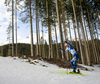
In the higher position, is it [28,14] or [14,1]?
[14,1]

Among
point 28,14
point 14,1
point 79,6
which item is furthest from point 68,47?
point 14,1

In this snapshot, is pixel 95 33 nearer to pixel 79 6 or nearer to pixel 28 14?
pixel 79 6

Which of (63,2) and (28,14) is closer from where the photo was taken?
(28,14)

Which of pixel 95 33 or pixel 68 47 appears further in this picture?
pixel 95 33

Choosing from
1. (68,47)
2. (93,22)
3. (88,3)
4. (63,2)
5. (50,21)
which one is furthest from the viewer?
(93,22)

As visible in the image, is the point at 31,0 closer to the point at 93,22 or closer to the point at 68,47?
the point at 68,47

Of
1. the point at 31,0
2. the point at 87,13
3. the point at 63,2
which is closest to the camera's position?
the point at 31,0

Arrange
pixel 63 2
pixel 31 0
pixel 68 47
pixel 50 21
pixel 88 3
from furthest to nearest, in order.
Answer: pixel 88 3 → pixel 63 2 → pixel 31 0 → pixel 50 21 → pixel 68 47

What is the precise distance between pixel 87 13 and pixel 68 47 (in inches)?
663

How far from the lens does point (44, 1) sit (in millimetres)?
14984

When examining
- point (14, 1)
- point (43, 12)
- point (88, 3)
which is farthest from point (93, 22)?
point (14, 1)

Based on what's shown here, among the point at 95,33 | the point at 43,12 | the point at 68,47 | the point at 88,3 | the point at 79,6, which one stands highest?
the point at 88,3

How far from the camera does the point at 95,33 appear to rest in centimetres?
2227

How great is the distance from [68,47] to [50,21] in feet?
28.4
